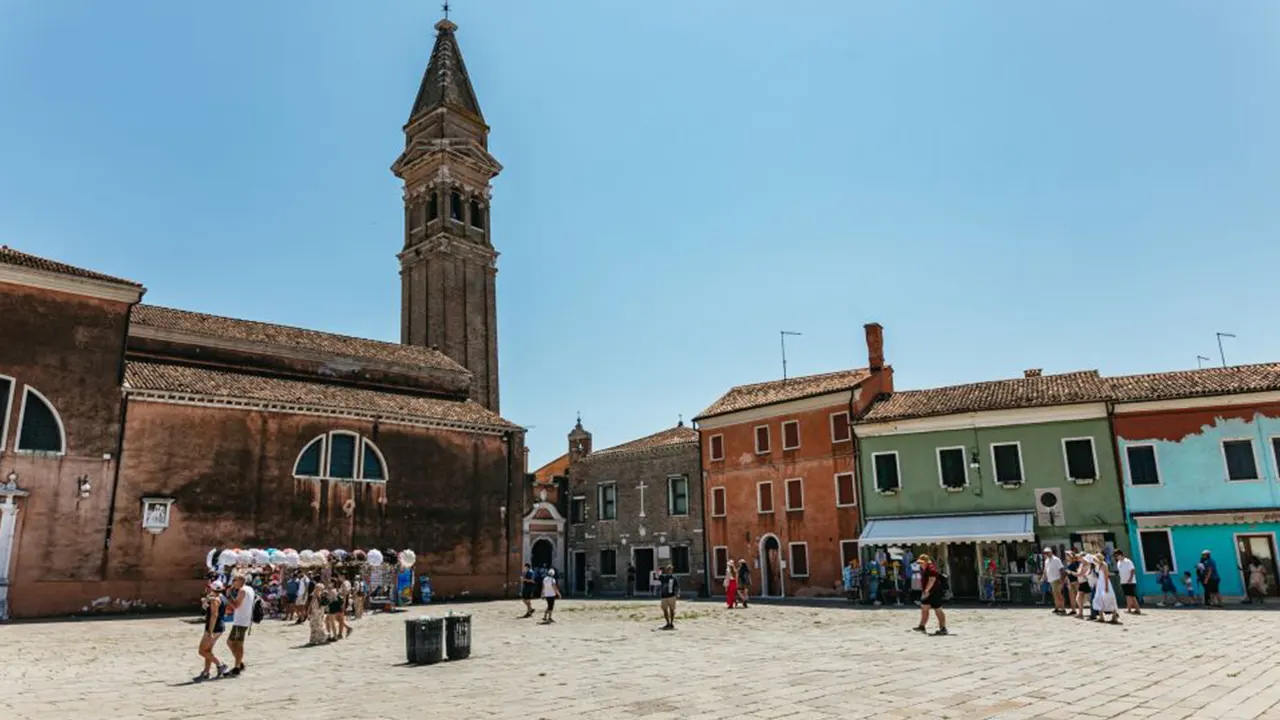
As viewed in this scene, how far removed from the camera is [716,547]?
112 ft

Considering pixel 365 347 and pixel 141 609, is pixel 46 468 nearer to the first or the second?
pixel 141 609

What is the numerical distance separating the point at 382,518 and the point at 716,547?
43.0 feet

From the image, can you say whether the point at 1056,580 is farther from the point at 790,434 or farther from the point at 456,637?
the point at 456,637

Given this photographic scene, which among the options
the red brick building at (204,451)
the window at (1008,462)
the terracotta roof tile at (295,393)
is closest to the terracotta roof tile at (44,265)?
the red brick building at (204,451)

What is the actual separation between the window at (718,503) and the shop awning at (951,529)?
7024mm

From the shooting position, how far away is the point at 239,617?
40.2ft

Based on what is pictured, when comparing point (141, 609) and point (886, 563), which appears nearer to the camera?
point (141, 609)

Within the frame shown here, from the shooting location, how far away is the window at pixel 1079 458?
25.8m

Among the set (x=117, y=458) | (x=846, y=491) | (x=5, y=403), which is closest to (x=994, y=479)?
(x=846, y=491)

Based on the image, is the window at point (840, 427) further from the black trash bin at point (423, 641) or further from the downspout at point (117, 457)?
the downspout at point (117, 457)

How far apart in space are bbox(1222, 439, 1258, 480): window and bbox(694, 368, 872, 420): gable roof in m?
11.1

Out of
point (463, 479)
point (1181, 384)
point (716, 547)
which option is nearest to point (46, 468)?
point (463, 479)

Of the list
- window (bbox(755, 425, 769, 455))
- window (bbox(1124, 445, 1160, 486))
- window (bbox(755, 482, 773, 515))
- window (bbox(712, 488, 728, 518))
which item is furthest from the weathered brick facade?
window (bbox(1124, 445, 1160, 486))

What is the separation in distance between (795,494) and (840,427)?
10.2ft
